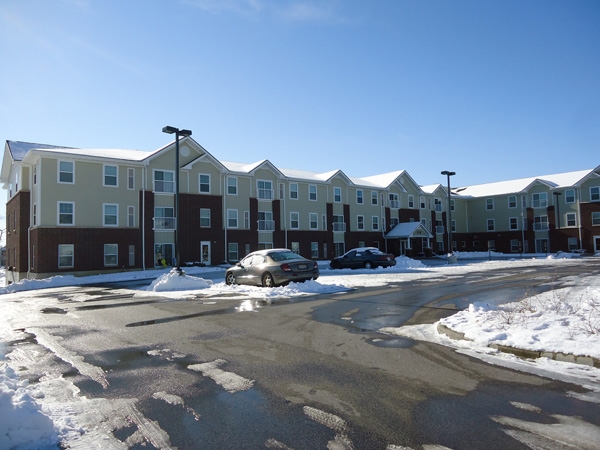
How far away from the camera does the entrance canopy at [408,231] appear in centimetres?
5012

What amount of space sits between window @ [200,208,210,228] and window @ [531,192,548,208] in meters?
43.3

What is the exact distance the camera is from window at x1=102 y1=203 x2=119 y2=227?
1324 inches

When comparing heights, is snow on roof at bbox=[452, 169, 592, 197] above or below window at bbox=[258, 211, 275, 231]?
above

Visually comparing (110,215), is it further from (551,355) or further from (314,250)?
(551,355)

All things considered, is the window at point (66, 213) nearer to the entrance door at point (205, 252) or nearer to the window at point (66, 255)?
the window at point (66, 255)

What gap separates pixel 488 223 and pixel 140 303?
58212mm

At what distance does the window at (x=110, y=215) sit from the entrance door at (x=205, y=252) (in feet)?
23.4

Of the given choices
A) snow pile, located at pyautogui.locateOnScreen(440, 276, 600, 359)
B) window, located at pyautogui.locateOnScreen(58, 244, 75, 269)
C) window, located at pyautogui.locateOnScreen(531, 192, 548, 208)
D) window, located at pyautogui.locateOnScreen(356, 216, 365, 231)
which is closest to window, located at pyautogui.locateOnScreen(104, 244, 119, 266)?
window, located at pyautogui.locateOnScreen(58, 244, 75, 269)

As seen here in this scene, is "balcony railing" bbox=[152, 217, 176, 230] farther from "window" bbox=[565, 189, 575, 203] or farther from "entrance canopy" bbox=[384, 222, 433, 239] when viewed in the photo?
"window" bbox=[565, 189, 575, 203]

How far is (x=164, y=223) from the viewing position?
36.1 m

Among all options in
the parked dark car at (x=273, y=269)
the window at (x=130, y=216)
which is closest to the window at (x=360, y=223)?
the window at (x=130, y=216)

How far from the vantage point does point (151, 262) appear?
35.2m

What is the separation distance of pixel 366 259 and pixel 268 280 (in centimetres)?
1485

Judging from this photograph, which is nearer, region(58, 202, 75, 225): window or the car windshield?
the car windshield
